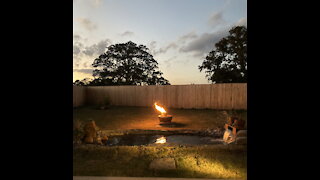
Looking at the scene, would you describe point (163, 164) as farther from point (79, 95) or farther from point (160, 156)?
point (79, 95)

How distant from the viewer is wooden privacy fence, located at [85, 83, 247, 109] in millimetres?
10914

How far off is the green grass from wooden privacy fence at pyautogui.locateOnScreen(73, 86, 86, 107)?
895 cm

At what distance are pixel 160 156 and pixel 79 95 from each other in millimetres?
10516

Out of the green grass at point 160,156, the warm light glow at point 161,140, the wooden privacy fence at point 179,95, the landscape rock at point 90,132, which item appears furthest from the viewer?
the wooden privacy fence at point 179,95

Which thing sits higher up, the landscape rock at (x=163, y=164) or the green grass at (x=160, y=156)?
the landscape rock at (x=163, y=164)

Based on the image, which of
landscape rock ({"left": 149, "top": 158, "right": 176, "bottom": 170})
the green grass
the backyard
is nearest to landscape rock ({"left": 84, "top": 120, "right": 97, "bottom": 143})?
the backyard

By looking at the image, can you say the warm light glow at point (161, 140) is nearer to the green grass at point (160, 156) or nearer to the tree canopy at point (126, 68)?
the green grass at point (160, 156)

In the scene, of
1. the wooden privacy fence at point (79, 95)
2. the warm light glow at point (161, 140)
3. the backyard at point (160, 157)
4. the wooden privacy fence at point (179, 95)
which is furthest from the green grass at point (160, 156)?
the wooden privacy fence at point (79, 95)

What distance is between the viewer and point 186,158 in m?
3.44

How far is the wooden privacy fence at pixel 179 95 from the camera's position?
1091 cm

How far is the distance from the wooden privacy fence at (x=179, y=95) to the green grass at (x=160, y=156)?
732 cm

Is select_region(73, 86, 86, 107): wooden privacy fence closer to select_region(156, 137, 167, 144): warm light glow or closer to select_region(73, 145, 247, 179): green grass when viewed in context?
select_region(156, 137, 167, 144): warm light glow
